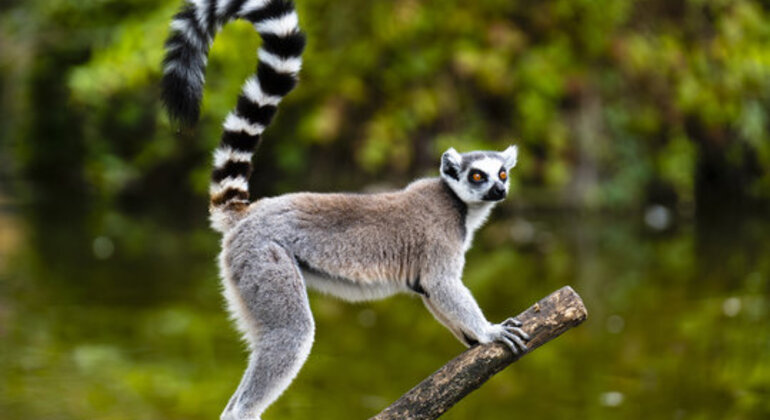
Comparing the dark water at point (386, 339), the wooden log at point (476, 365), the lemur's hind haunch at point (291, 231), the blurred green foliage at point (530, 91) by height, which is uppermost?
the blurred green foliage at point (530, 91)

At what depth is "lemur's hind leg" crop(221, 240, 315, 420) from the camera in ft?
11.3

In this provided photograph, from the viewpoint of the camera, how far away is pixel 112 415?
5.53 meters

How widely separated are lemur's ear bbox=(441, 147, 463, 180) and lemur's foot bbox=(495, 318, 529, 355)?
68 centimetres

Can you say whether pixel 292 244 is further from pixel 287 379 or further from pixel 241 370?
pixel 241 370

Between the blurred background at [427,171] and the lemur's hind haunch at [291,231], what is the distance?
2.70 metres

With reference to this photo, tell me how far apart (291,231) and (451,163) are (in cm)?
70

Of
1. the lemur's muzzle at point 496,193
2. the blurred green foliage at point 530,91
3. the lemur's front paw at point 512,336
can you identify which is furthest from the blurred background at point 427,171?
the lemur's front paw at point 512,336

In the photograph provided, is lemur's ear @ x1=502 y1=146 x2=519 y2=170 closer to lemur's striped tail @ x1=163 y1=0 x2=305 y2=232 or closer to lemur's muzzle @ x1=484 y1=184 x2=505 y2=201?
lemur's muzzle @ x1=484 y1=184 x2=505 y2=201

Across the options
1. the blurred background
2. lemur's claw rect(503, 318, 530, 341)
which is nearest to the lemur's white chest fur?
lemur's claw rect(503, 318, 530, 341)

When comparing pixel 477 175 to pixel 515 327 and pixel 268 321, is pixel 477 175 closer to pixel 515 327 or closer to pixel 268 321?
pixel 515 327

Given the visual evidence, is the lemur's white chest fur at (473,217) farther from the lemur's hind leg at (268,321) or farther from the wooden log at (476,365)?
the lemur's hind leg at (268,321)

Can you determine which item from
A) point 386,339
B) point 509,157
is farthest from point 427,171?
point 509,157

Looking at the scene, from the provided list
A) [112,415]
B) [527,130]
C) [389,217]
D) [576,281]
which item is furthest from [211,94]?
[389,217]

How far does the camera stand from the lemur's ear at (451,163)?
12.7 feet
